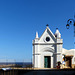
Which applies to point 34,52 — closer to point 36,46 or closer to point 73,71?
point 36,46

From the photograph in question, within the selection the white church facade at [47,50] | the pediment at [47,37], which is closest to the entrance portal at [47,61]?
the white church facade at [47,50]

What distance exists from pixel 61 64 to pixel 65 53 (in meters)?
4.55

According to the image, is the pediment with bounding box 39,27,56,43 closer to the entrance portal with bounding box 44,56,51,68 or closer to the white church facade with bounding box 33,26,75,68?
the white church facade with bounding box 33,26,75,68

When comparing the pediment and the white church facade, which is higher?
the pediment

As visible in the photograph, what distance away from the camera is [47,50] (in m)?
29.8

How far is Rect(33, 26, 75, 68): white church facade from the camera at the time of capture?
96.7 ft

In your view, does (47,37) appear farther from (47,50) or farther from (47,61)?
(47,61)

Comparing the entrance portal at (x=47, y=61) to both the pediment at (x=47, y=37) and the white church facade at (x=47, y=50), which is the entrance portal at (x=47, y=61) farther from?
the pediment at (x=47, y=37)

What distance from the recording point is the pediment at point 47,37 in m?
30.1

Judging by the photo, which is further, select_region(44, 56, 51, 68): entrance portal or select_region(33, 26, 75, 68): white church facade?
select_region(44, 56, 51, 68): entrance portal

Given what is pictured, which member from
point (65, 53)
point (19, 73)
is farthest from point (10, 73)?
point (65, 53)

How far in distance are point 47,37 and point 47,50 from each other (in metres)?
2.63

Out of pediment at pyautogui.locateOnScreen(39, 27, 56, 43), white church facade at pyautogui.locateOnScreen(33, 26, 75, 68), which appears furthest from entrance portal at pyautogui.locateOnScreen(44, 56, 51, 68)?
pediment at pyautogui.locateOnScreen(39, 27, 56, 43)

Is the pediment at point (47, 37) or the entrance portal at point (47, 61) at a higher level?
the pediment at point (47, 37)
